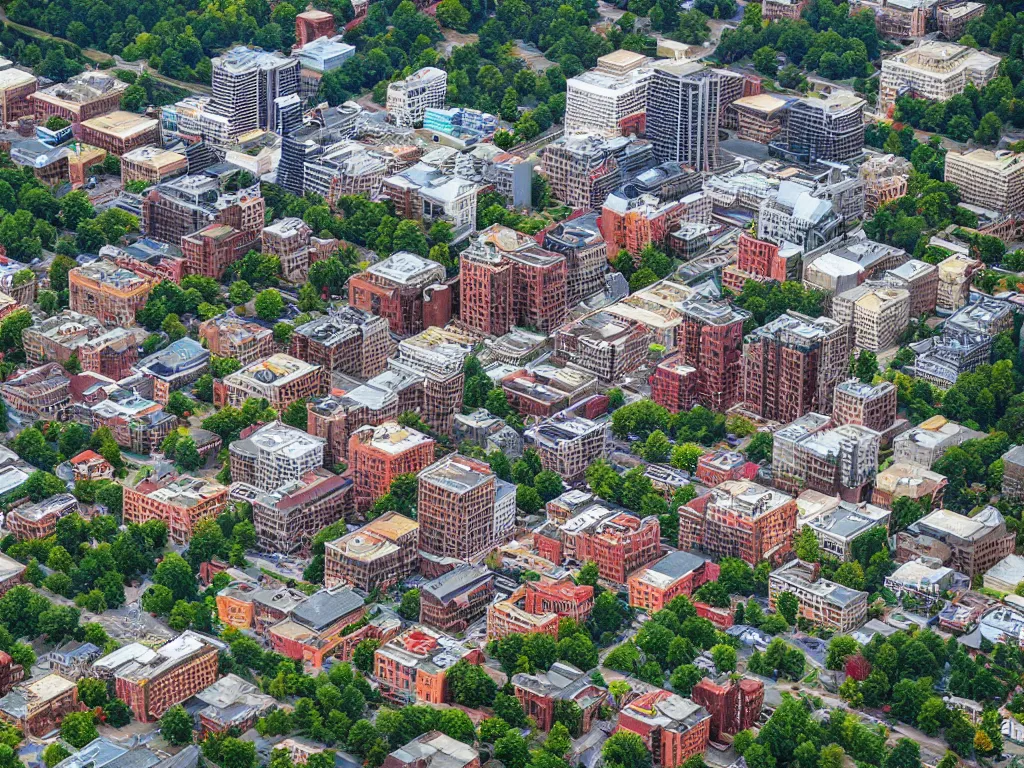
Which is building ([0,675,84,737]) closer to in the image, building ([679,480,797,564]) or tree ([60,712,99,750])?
tree ([60,712,99,750])

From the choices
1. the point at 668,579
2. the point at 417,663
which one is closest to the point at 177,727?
the point at 417,663

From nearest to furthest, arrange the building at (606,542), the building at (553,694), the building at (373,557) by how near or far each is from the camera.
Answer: the building at (553,694)
the building at (373,557)
the building at (606,542)

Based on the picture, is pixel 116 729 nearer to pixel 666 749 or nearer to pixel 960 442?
pixel 666 749

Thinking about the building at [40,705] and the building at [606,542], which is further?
the building at [606,542]

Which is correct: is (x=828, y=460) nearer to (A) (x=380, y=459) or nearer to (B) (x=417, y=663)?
(A) (x=380, y=459)

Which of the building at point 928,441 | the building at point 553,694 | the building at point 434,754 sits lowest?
the building at point 928,441

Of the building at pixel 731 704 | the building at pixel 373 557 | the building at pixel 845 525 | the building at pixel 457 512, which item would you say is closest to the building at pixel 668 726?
the building at pixel 731 704

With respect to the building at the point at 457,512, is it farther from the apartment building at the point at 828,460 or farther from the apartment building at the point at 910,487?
the apartment building at the point at 910,487
